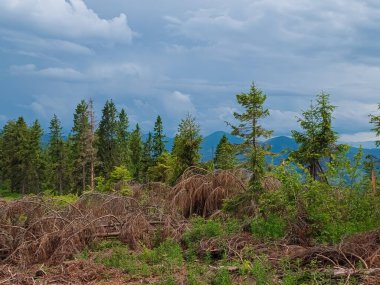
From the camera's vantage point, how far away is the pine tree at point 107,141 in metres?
58.8

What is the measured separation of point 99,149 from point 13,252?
162 feet

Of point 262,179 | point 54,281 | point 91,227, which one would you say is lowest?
point 54,281


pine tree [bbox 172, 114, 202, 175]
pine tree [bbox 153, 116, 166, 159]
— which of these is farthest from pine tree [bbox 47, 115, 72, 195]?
pine tree [bbox 172, 114, 202, 175]

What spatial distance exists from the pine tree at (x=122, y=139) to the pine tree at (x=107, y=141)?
83 cm

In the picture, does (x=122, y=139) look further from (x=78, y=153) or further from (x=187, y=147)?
(x=187, y=147)

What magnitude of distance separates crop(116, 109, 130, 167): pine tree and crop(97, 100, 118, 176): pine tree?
83 centimetres

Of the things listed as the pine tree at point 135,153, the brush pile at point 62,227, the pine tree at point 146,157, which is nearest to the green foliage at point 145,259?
the brush pile at point 62,227

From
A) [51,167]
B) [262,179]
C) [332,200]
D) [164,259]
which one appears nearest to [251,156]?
[262,179]

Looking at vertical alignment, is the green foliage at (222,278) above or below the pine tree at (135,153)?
below

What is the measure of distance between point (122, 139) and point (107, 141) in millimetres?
8285

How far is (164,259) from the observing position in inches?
415

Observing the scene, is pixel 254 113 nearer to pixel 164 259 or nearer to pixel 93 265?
pixel 164 259

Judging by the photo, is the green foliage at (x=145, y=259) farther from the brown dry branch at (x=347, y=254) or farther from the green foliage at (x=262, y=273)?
the brown dry branch at (x=347, y=254)

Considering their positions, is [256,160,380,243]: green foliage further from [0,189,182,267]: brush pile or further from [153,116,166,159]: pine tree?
[153,116,166,159]: pine tree
